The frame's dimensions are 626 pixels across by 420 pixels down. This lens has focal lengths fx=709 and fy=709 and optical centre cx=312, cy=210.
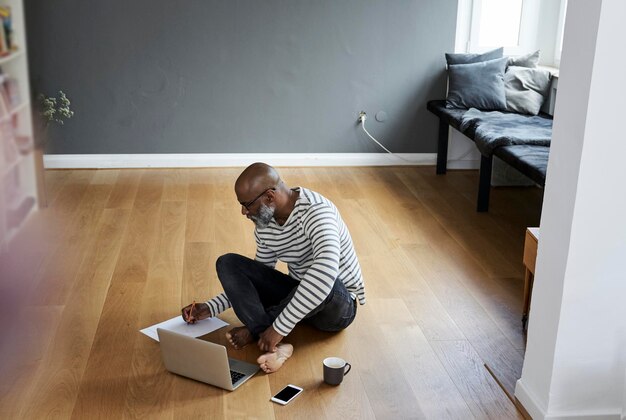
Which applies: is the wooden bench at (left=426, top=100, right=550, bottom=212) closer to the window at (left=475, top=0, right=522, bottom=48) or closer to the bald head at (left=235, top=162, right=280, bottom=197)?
the window at (left=475, top=0, right=522, bottom=48)

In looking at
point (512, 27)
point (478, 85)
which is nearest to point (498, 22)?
point (512, 27)

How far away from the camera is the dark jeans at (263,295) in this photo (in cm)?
206

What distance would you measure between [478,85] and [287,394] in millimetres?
2511

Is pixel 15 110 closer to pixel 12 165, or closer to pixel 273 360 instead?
pixel 12 165

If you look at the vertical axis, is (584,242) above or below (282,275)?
above

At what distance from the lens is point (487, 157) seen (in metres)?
3.31

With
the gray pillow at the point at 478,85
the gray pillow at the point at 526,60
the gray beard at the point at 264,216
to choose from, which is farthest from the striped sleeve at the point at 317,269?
the gray pillow at the point at 526,60

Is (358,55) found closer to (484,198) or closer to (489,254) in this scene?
(484,198)

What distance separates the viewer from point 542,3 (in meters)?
4.02

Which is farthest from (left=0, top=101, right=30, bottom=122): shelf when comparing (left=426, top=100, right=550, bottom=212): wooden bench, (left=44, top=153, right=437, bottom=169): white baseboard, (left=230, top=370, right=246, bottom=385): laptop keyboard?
(left=44, top=153, right=437, bottom=169): white baseboard

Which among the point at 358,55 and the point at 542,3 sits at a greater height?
the point at 542,3

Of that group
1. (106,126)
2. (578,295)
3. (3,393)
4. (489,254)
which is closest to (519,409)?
(578,295)

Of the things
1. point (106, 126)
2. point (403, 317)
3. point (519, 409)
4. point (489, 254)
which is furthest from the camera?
point (106, 126)

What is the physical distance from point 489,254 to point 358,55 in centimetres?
163
